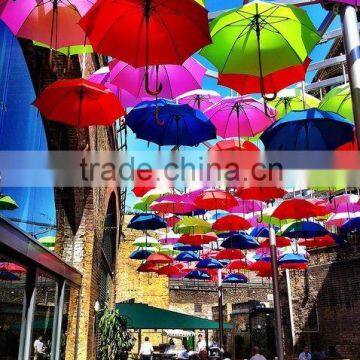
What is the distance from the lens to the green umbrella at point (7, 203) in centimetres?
545

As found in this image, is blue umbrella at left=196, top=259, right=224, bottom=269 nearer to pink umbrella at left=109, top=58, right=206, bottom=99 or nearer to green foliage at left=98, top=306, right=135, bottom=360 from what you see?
green foliage at left=98, top=306, right=135, bottom=360

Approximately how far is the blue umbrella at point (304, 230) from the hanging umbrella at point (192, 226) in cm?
180

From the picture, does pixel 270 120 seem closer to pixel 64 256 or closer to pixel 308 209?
pixel 308 209

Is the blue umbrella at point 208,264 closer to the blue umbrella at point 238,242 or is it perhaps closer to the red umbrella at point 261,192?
the blue umbrella at point 238,242

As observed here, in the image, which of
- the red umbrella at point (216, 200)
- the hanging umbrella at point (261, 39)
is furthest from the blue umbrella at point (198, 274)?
the hanging umbrella at point (261, 39)

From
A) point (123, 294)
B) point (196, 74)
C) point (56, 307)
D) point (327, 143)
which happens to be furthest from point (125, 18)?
point (123, 294)

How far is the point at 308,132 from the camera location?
5625mm

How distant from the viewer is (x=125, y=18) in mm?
3799

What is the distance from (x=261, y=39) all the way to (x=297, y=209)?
4.40 m

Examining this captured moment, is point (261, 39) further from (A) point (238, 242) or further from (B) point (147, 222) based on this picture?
(A) point (238, 242)

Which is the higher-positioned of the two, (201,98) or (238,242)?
(201,98)

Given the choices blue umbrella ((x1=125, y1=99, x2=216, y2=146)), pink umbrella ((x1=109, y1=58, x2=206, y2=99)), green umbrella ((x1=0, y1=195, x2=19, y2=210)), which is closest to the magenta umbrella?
pink umbrella ((x1=109, y1=58, x2=206, y2=99))

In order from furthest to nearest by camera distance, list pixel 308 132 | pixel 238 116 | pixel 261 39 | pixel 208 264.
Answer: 1. pixel 208 264
2. pixel 238 116
3. pixel 308 132
4. pixel 261 39

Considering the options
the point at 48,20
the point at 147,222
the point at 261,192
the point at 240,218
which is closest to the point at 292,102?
the point at 261,192
